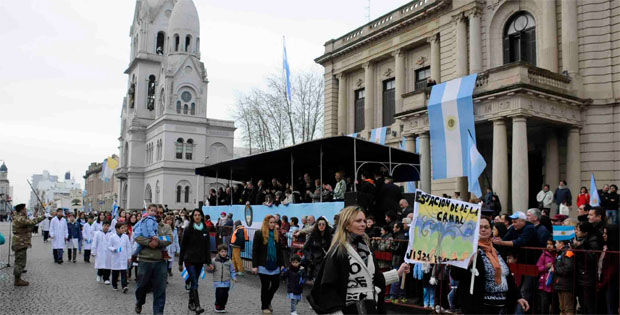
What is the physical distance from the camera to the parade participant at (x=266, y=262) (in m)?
10.7

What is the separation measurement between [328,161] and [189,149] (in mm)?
51867

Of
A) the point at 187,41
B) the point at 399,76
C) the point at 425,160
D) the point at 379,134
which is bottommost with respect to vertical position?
the point at 425,160

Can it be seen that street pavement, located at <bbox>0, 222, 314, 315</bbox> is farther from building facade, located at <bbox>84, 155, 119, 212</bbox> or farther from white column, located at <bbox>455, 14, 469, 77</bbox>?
building facade, located at <bbox>84, 155, 119, 212</bbox>

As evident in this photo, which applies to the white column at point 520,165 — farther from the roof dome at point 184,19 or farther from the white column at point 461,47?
the roof dome at point 184,19

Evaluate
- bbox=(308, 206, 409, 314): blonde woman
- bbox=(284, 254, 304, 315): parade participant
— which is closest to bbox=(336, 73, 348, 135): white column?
bbox=(284, 254, 304, 315): parade participant

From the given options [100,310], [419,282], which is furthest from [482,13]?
[100,310]

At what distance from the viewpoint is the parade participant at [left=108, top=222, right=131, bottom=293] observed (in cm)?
1405

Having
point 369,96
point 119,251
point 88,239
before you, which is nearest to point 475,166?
point 119,251

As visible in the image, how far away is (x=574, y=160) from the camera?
22328mm

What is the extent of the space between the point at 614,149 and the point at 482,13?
938 cm

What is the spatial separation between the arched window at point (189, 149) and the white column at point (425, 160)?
48.9 m

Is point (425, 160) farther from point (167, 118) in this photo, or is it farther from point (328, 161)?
point (167, 118)

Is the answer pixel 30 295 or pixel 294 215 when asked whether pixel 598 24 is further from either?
pixel 30 295

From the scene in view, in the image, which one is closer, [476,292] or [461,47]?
[476,292]
